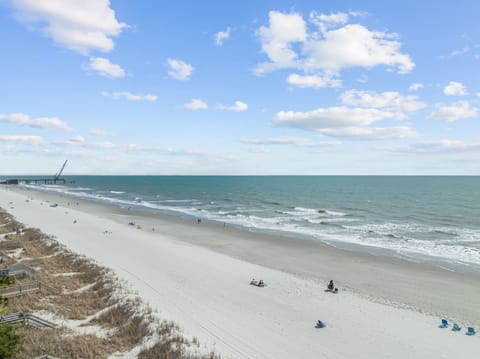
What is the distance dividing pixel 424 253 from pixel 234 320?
24.5 m

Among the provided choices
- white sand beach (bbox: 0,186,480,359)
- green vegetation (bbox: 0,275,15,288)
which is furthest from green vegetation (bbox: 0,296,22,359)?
green vegetation (bbox: 0,275,15,288)

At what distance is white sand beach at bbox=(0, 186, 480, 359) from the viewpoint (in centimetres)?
1354

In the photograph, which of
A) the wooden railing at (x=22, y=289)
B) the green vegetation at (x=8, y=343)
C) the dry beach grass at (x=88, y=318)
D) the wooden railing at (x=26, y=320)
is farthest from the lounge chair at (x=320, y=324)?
the wooden railing at (x=22, y=289)

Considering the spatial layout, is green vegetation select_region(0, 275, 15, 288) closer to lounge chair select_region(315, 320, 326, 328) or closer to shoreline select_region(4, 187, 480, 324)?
lounge chair select_region(315, 320, 326, 328)

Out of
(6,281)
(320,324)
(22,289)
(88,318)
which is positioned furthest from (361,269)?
(6,281)

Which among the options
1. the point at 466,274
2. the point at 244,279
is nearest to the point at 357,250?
the point at 466,274

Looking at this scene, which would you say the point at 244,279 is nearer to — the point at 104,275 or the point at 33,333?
the point at 104,275

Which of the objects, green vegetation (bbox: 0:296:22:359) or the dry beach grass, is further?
the dry beach grass

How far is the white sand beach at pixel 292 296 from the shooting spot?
1354cm

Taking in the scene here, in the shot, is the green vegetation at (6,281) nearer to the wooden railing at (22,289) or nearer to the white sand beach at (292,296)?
the wooden railing at (22,289)

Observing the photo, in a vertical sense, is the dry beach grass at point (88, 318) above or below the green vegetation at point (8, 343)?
below

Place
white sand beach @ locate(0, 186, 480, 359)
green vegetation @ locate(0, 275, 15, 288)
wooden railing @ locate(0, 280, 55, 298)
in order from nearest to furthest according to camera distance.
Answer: white sand beach @ locate(0, 186, 480, 359) → wooden railing @ locate(0, 280, 55, 298) → green vegetation @ locate(0, 275, 15, 288)

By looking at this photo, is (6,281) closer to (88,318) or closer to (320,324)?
(88,318)

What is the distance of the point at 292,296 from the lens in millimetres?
19344
